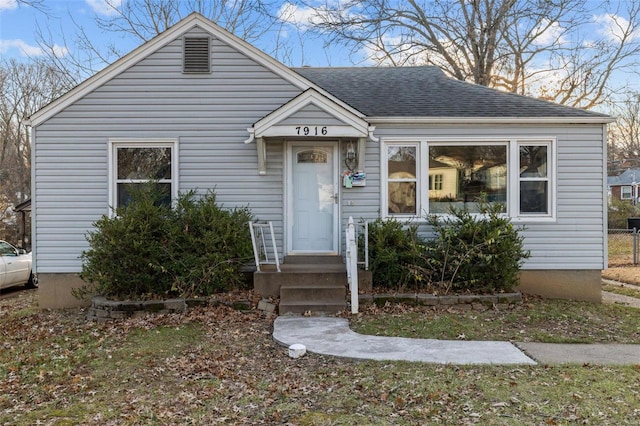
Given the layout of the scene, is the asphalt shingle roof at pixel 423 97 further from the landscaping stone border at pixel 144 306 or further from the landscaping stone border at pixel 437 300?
the landscaping stone border at pixel 144 306

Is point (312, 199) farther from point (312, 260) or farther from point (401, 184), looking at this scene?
point (401, 184)

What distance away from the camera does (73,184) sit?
340 inches

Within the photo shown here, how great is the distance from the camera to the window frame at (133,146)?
8.64 metres

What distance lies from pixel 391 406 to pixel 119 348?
3601mm

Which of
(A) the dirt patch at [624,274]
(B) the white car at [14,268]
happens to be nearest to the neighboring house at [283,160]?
(B) the white car at [14,268]

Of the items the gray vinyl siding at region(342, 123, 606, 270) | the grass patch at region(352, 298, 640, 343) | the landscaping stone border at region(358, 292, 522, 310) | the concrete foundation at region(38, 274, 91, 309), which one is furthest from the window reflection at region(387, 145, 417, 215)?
the concrete foundation at region(38, 274, 91, 309)

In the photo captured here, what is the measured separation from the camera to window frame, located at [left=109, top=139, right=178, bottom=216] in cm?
864

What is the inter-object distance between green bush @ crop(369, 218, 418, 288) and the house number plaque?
1892 millimetres

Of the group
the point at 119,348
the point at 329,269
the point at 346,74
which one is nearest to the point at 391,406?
the point at 119,348

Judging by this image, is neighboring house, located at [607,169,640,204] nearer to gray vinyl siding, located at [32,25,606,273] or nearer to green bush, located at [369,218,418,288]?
gray vinyl siding, located at [32,25,606,273]

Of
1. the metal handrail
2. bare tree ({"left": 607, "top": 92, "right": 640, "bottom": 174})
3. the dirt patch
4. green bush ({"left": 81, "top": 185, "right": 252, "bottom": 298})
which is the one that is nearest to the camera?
the metal handrail

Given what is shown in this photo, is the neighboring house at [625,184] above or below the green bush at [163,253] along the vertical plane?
above

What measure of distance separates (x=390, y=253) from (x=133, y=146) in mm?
5152

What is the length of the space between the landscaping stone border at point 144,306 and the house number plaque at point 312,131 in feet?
9.79
